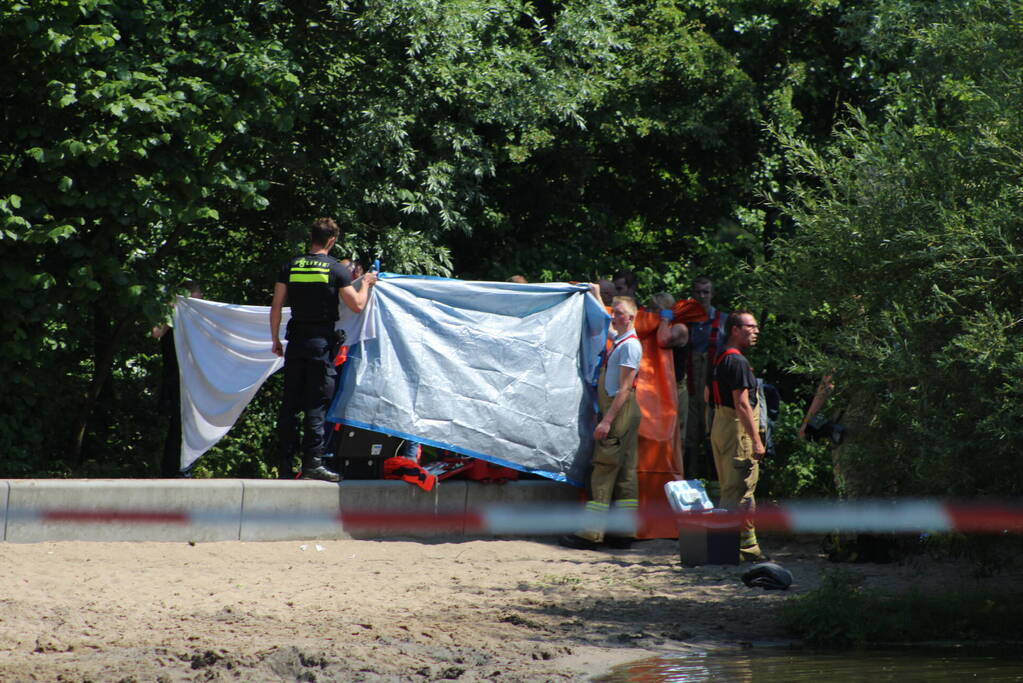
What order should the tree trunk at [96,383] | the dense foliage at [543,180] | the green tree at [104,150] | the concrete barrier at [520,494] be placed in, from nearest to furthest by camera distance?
the dense foliage at [543,180] → the green tree at [104,150] → the concrete barrier at [520,494] → the tree trunk at [96,383]

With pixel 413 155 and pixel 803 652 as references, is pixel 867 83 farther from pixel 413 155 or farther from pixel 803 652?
pixel 803 652

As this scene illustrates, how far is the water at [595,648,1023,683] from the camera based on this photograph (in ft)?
21.7

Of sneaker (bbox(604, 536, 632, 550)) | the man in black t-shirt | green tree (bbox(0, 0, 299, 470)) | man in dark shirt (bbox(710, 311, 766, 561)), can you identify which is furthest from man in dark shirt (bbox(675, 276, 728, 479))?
green tree (bbox(0, 0, 299, 470))

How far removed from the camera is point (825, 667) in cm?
689

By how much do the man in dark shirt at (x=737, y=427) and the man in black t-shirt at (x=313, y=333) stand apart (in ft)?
9.36

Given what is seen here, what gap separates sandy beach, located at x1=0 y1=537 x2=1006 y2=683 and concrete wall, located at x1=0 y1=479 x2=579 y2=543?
160 millimetres

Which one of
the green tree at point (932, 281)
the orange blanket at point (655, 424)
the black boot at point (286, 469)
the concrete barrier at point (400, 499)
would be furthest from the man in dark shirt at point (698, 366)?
the black boot at point (286, 469)

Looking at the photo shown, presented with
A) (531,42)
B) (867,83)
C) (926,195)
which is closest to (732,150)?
(867,83)

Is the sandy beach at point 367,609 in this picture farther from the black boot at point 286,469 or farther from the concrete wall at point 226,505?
the black boot at point 286,469

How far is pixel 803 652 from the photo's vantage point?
7238 mm

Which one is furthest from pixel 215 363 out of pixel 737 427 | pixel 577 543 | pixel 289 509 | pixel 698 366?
pixel 737 427

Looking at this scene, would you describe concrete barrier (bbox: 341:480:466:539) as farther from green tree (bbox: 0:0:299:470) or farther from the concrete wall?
green tree (bbox: 0:0:299:470)

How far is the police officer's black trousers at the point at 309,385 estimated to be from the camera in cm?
966

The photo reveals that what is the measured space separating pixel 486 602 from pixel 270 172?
581 cm
